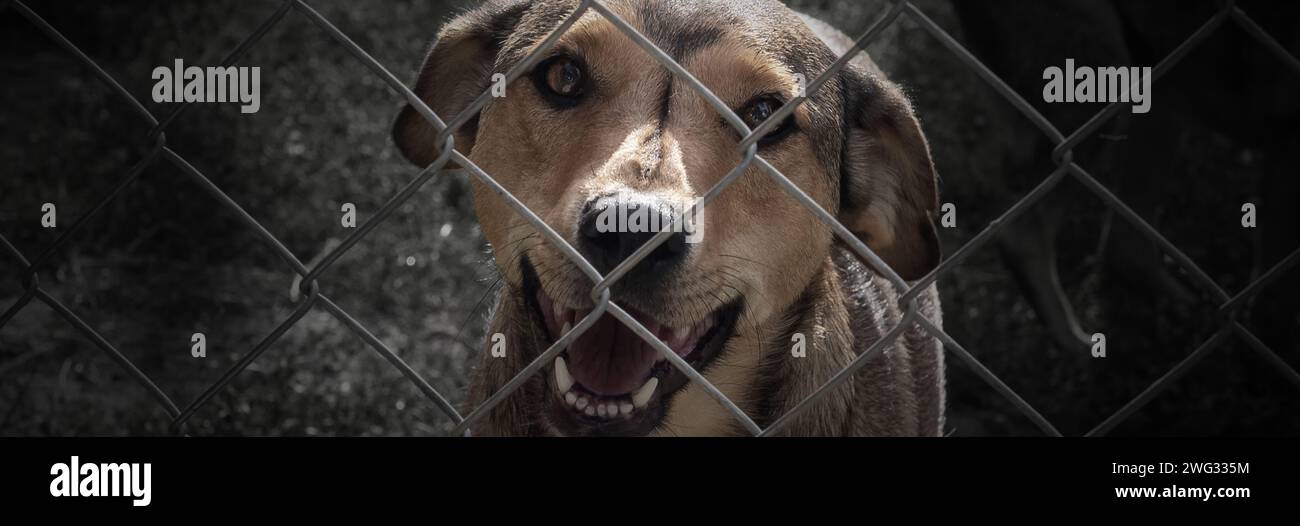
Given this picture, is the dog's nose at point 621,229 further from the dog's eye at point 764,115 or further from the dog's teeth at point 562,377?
the dog's eye at point 764,115

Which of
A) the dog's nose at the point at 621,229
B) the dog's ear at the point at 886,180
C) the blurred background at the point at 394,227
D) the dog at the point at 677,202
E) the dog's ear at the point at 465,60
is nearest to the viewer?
the dog's nose at the point at 621,229

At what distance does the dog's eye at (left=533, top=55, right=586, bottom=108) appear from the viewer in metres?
2.41

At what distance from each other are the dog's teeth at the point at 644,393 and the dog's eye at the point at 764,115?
0.56m

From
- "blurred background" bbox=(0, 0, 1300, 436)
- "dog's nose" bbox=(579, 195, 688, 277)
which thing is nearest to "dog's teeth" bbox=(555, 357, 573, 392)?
"dog's nose" bbox=(579, 195, 688, 277)

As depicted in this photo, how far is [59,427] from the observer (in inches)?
152

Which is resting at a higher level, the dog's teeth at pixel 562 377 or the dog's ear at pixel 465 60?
the dog's ear at pixel 465 60

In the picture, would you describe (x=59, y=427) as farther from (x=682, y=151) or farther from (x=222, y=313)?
(x=682, y=151)

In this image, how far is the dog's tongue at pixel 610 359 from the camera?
7.36 feet

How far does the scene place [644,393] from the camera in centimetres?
225

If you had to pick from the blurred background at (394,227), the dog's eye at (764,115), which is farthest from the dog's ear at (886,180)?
Answer: the blurred background at (394,227)

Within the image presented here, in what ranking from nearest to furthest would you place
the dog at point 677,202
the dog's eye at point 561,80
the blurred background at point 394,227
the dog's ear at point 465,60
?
1. the dog at point 677,202
2. the dog's eye at point 561,80
3. the dog's ear at point 465,60
4. the blurred background at point 394,227

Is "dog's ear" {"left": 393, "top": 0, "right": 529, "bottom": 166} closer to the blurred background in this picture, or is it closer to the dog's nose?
the dog's nose
